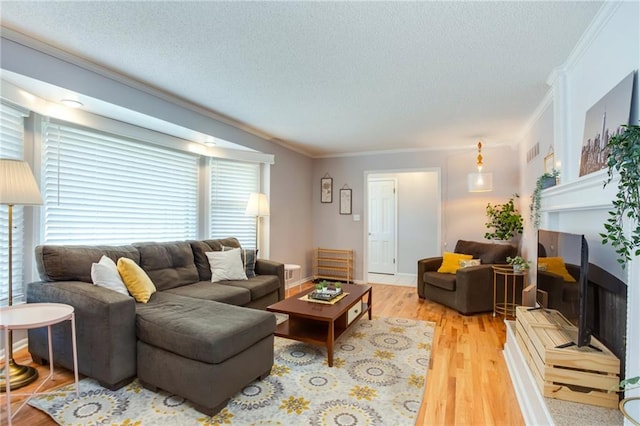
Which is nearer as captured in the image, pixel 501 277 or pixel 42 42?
pixel 42 42

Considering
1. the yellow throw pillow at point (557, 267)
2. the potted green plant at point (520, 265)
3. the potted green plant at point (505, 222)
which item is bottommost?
the potted green plant at point (520, 265)

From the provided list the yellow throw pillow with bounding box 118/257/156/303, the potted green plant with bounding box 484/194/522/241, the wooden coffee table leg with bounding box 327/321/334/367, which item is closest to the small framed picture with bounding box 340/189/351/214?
the potted green plant with bounding box 484/194/522/241

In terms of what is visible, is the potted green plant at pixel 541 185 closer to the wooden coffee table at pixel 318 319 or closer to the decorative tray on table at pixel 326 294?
the wooden coffee table at pixel 318 319

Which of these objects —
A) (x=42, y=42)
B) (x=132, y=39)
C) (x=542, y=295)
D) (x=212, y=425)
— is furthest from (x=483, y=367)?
(x=42, y=42)

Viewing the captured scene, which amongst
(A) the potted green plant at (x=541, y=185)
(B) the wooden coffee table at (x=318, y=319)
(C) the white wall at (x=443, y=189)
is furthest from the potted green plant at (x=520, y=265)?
(B) the wooden coffee table at (x=318, y=319)

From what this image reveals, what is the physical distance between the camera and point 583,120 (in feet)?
7.14

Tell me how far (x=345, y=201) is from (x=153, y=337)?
13.9ft

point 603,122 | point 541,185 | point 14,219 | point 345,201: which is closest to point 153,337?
point 14,219

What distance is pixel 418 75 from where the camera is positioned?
2605 millimetres

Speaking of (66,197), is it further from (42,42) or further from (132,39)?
(132,39)

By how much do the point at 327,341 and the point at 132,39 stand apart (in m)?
2.65

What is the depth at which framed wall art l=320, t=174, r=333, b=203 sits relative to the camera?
19.6 feet

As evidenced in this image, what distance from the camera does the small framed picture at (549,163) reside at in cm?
289

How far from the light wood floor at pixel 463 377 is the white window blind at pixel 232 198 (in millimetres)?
2239
